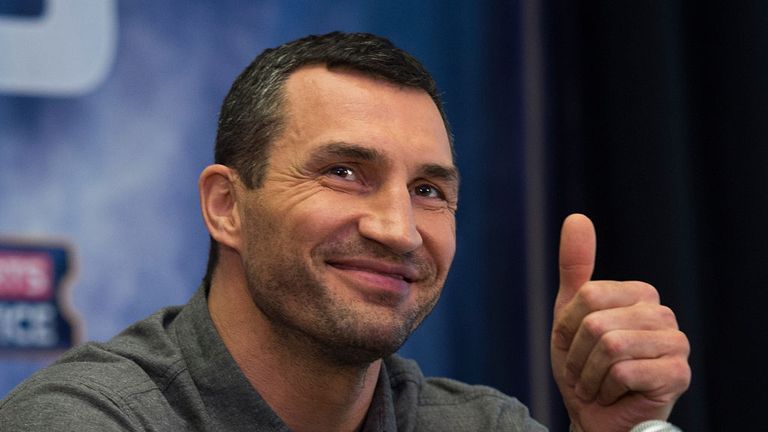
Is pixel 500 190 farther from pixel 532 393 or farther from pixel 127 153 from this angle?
pixel 127 153

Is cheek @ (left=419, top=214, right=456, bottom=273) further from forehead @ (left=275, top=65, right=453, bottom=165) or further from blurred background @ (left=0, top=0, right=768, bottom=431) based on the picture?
blurred background @ (left=0, top=0, right=768, bottom=431)

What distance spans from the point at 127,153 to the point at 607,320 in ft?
4.62

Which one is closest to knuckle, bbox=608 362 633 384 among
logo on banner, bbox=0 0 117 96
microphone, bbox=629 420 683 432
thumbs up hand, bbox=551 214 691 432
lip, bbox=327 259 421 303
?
thumbs up hand, bbox=551 214 691 432

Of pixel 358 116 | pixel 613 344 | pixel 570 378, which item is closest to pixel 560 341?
pixel 570 378

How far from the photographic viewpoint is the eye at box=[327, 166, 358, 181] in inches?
73.5

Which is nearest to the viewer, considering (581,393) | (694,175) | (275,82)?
(581,393)

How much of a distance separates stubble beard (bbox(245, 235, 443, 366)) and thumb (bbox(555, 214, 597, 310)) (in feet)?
0.85

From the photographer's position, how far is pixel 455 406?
7.13ft

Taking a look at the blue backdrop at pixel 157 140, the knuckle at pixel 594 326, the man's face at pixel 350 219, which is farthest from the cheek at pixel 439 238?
the blue backdrop at pixel 157 140

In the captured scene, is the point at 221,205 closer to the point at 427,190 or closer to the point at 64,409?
the point at 427,190

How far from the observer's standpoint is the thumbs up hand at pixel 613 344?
1645 millimetres

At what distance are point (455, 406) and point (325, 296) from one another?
501 mm

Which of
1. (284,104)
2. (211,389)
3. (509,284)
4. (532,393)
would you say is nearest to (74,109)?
(284,104)

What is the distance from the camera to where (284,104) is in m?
1.97
